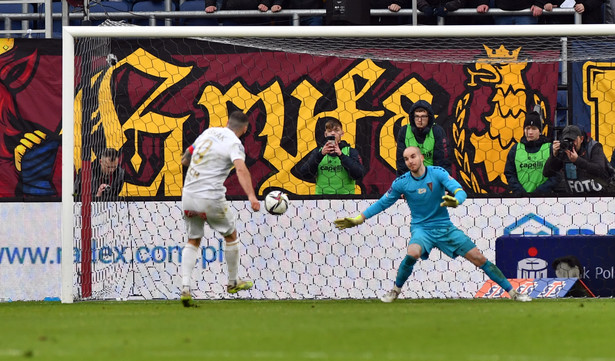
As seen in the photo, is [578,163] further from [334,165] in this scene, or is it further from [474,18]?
[474,18]

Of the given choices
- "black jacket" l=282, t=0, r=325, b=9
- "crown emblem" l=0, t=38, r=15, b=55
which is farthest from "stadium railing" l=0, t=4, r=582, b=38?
"crown emblem" l=0, t=38, r=15, b=55

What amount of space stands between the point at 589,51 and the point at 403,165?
8.75 feet

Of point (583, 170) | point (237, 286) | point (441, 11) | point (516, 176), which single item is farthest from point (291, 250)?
point (441, 11)

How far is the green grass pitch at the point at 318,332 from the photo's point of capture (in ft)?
21.6

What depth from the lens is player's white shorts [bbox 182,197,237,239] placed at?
443 inches

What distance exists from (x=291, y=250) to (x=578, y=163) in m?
3.59

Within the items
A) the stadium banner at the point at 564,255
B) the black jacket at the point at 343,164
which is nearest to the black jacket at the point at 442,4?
the black jacket at the point at 343,164

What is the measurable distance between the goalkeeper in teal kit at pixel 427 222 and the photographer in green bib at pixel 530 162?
163 cm

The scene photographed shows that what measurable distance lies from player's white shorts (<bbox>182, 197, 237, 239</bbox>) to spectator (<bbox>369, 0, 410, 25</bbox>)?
5.84 meters

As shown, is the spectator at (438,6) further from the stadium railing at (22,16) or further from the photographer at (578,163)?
the stadium railing at (22,16)

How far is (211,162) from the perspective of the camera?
11.2 m

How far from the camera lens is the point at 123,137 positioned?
1382cm

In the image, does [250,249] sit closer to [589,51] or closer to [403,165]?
[403,165]

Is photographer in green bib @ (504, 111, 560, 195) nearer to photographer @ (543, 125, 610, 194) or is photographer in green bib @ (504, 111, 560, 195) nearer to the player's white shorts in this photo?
photographer @ (543, 125, 610, 194)
